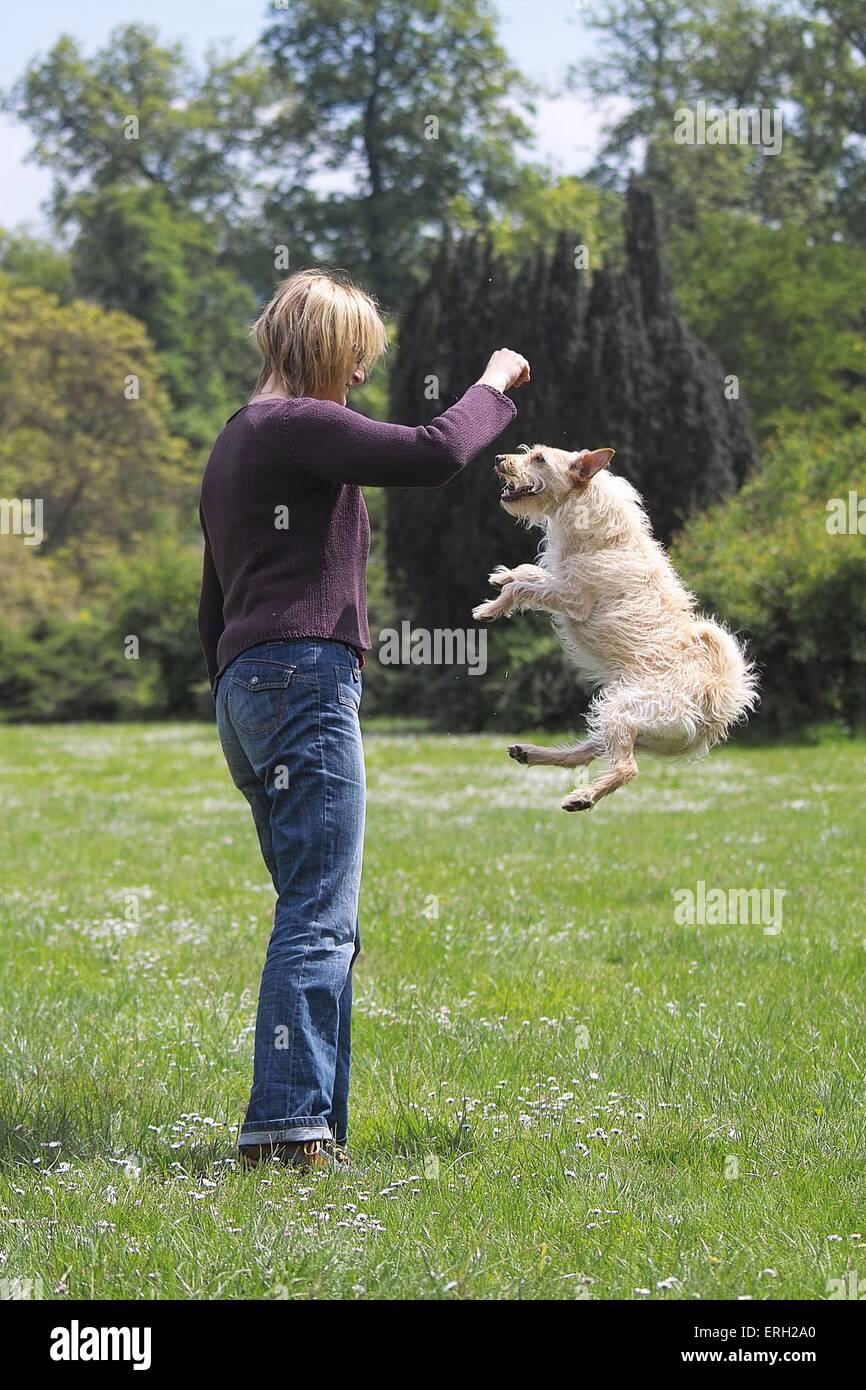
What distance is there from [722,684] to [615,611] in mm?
379

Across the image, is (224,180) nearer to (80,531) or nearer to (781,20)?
(80,531)

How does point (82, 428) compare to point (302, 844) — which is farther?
point (82, 428)

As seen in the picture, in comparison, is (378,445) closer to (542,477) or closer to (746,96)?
(542,477)

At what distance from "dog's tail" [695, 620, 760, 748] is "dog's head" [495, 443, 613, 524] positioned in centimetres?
57

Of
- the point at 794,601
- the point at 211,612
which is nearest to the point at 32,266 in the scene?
the point at 794,601

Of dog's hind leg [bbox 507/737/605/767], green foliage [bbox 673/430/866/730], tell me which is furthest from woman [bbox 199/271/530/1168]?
green foliage [bbox 673/430/866/730]

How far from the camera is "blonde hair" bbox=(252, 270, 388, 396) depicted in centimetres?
422

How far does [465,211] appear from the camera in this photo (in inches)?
1706

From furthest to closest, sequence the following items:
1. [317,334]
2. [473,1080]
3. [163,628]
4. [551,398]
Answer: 1. [163,628]
2. [551,398]
3. [473,1080]
4. [317,334]

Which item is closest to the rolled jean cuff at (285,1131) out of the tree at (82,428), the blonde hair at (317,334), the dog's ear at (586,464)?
the dog's ear at (586,464)

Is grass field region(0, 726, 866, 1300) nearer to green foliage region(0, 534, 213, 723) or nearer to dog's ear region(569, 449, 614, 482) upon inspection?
dog's ear region(569, 449, 614, 482)

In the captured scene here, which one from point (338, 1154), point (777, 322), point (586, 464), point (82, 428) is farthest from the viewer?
point (82, 428)

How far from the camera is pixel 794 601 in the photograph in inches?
784

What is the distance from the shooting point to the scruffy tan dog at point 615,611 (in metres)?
4.08
